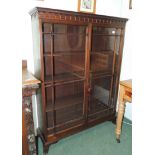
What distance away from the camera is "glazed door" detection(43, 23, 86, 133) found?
71.6 inches

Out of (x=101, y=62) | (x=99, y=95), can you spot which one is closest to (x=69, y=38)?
(x=101, y=62)

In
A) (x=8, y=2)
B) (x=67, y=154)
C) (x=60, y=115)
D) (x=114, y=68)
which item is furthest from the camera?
(x=114, y=68)

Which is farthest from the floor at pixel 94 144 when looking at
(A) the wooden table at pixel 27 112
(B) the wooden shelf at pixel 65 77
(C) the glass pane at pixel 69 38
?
(C) the glass pane at pixel 69 38

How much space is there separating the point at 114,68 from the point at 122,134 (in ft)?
3.22

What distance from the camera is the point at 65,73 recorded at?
2.03 metres

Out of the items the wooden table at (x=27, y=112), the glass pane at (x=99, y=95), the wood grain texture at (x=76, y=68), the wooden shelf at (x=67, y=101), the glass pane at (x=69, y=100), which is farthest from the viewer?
the glass pane at (x=99, y=95)

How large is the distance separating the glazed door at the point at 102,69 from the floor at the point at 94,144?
26 centimetres

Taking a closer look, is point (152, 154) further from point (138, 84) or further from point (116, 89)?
point (116, 89)

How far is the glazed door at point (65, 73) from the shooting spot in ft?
5.97

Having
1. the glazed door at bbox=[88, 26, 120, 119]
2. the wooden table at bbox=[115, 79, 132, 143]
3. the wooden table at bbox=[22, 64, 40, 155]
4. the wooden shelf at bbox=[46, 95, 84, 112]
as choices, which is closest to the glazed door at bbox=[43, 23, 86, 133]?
the wooden shelf at bbox=[46, 95, 84, 112]

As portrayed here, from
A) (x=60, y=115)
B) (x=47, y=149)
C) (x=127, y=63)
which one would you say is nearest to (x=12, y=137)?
(x=47, y=149)

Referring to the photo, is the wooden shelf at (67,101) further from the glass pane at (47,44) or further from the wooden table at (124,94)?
the glass pane at (47,44)

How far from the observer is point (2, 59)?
57cm

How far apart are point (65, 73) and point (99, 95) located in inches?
27.1
